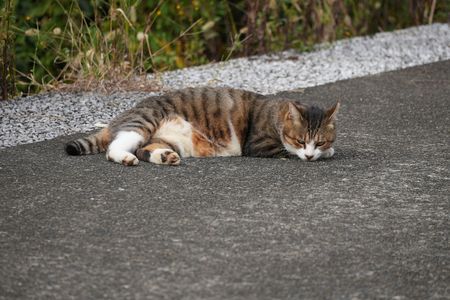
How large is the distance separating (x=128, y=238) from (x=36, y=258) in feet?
1.47

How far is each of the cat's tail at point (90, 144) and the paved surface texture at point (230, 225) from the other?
66 millimetres

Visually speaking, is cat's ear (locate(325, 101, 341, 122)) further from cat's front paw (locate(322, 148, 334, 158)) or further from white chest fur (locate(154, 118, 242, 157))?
white chest fur (locate(154, 118, 242, 157))

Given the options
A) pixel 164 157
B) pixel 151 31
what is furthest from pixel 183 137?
pixel 151 31

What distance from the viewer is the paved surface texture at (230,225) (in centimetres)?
337

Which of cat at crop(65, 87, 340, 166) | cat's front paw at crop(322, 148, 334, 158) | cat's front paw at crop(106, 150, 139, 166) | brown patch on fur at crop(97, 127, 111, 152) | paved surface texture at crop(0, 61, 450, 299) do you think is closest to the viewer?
paved surface texture at crop(0, 61, 450, 299)

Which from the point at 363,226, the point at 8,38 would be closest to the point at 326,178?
the point at 363,226

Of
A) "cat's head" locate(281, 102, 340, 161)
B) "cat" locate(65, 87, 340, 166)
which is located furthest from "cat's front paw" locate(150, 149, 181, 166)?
"cat's head" locate(281, 102, 340, 161)

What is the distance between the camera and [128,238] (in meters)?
3.83

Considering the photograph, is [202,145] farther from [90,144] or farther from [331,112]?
[331,112]

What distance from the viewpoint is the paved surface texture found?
3.37m

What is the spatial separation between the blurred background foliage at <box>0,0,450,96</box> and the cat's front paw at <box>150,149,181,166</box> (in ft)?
7.20

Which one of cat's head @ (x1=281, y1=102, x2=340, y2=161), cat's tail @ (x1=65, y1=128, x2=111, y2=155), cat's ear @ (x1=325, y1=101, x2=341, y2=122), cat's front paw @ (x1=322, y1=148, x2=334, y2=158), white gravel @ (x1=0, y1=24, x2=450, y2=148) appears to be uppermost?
cat's ear @ (x1=325, y1=101, x2=341, y2=122)

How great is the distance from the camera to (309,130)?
17.3 ft

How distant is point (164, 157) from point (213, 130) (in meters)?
0.51
